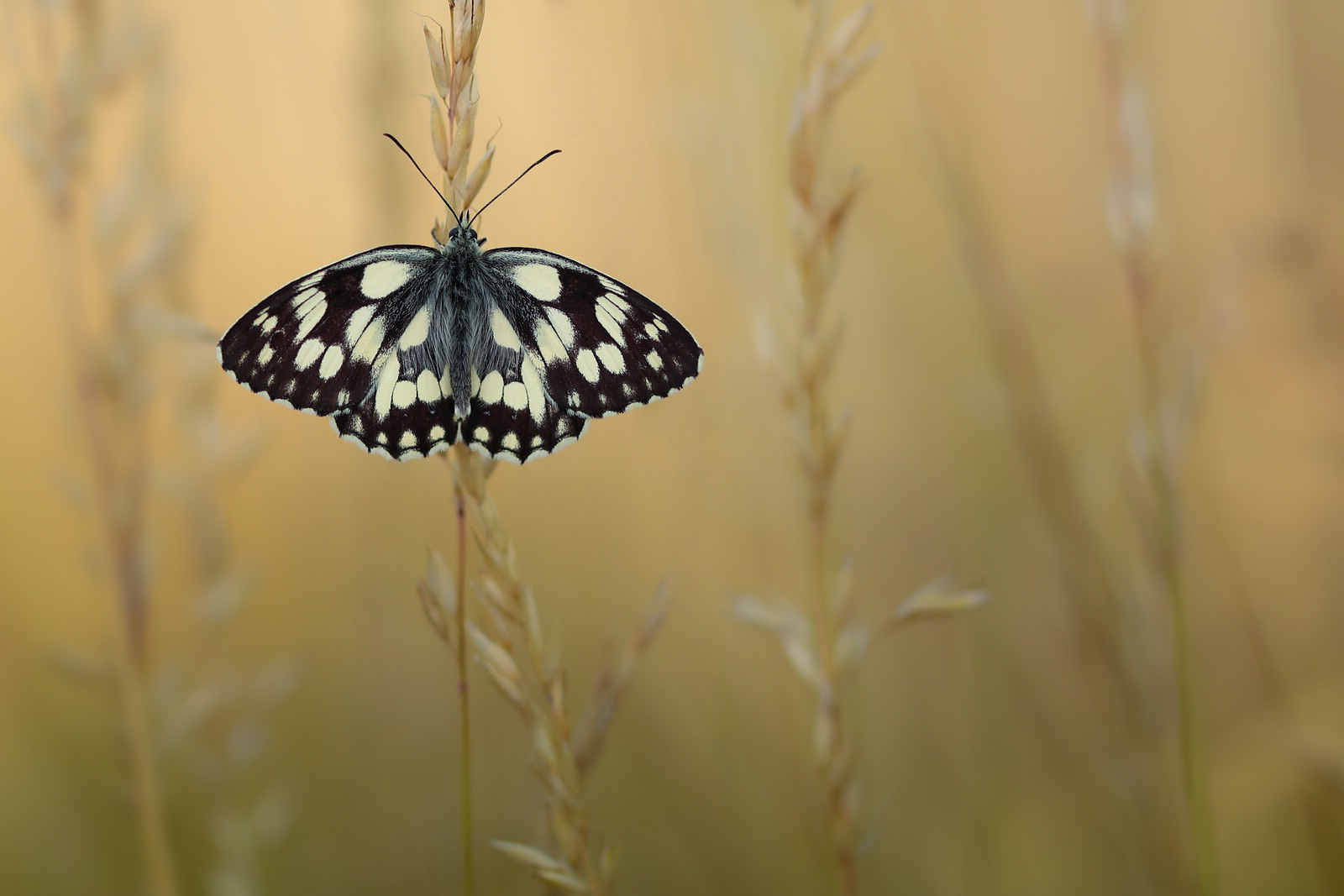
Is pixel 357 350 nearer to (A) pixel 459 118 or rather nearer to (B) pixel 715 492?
(A) pixel 459 118

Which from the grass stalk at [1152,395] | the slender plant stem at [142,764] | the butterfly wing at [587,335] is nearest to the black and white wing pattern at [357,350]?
the butterfly wing at [587,335]

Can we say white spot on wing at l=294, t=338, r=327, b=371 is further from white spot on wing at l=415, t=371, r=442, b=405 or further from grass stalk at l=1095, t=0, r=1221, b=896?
grass stalk at l=1095, t=0, r=1221, b=896

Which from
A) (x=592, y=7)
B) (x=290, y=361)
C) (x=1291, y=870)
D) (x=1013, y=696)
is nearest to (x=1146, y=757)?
(x=1013, y=696)

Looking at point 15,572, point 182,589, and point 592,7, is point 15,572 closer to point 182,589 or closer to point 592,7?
point 182,589

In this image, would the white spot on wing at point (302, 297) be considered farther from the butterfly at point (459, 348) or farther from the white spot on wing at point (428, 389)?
the white spot on wing at point (428, 389)

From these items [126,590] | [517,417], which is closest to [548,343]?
[517,417]

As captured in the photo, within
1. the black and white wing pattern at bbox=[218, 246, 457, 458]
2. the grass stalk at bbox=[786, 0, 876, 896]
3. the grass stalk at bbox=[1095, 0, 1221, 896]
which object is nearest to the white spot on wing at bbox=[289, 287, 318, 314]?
the black and white wing pattern at bbox=[218, 246, 457, 458]
